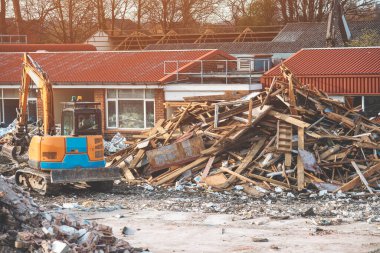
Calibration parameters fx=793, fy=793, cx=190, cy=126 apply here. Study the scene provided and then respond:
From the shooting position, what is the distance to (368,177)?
22.5m

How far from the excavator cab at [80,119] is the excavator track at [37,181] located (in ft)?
4.37

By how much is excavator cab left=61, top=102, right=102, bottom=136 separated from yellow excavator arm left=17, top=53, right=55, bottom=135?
1.46 feet

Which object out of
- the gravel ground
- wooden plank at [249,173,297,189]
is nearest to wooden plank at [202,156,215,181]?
the gravel ground

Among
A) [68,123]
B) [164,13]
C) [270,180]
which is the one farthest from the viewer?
[164,13]

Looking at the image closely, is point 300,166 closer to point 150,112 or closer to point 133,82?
point 150,112

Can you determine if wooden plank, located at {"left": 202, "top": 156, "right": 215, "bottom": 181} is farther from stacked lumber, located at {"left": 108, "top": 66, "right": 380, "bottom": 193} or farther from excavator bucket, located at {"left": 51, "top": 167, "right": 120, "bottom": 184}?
excavator bucket, located at {"left": 51, "top": 167, "right": 120, "bottom": 184}

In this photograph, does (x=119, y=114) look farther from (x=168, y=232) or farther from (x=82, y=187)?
(x=168, y=232)

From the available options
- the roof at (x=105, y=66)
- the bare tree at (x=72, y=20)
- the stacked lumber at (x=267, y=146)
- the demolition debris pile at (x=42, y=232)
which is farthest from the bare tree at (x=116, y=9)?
the demolition debris pile at (x=42, y=232)

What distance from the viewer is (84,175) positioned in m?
21.3

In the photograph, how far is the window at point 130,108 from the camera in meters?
35.7

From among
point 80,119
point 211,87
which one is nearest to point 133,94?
point 211,87

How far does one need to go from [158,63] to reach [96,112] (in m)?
16.5

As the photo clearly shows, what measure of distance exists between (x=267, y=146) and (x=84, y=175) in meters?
5.72

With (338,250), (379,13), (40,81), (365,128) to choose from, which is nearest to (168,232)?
(338,250)
